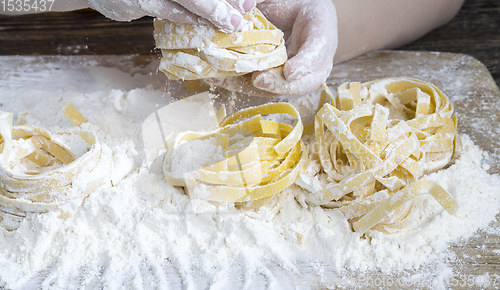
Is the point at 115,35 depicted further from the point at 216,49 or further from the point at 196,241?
the point at 196,241

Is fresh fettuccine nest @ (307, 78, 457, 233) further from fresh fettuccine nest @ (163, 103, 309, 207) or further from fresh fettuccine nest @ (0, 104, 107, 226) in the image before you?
fresh fettuccine nest @ (0, 104, 107, 226)

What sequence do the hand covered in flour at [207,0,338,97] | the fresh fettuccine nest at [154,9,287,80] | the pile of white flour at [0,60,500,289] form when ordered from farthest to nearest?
the hand covered in flour at [207,0,338,97]
the fresh fettuccine nest at [154,9,287,80]
the pile of white flour at [0,60,500,289]

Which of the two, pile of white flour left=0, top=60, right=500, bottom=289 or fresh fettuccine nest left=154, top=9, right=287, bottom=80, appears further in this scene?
fresh fettuccine nest left=154, top=9, right=287, bottom=80

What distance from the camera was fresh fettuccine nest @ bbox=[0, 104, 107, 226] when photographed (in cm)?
123

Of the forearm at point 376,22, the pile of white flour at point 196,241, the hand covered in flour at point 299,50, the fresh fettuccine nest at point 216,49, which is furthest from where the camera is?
the forearm at point 376,22

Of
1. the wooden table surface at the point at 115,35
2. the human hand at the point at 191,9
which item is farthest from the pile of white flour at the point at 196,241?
the wooden table surface at the point at 115,35

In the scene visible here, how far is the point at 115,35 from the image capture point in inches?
119

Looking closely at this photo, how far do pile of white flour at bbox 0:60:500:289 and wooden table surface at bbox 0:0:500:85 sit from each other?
1641mm

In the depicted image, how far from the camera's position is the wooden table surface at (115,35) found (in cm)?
277

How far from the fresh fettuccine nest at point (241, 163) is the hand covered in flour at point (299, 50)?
11cm

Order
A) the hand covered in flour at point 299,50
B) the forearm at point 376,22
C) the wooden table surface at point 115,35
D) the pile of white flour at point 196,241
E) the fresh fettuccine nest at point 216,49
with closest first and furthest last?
the pile of white flour at point 196,241 < the fresh fettuccine nest at point 216,49 < the hand covered in flour at point 299,50 < the forearm at point 376,22 < the wooden table surface at point 115,35

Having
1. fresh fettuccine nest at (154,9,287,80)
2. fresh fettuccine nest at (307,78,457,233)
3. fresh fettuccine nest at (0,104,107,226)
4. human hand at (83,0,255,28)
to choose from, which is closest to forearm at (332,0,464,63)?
fresh fettuccine nest at (307,78,457,233)

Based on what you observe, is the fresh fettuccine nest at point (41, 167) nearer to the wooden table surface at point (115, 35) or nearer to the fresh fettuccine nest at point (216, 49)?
the fresh fettuccine nest at point (216, 49)

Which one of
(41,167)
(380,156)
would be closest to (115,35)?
(41,167)
